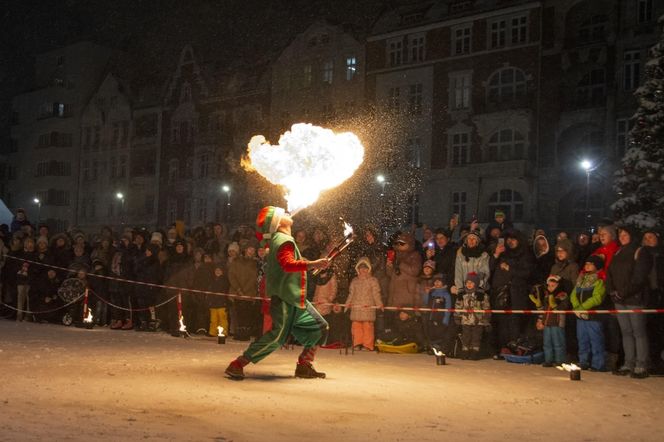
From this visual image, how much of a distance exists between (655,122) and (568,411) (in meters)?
16.2

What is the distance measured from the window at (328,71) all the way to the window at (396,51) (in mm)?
4276

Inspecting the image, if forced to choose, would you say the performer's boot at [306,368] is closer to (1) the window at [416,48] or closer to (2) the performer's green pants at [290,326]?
(2) the performer's green pants at [290,326]

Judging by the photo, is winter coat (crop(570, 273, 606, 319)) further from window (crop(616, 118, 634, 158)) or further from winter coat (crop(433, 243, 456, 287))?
window (crop(616, 118, 634, 158))

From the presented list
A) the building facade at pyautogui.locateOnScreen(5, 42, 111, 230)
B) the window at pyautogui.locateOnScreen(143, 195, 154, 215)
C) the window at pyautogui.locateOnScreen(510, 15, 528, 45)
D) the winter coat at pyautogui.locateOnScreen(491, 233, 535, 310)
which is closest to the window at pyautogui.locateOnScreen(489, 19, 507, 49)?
the window at pyautogui.locateOnScreen(510, 15, 528, 45)

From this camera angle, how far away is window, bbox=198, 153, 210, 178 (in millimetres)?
55500

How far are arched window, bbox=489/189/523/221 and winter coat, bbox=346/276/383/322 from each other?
24.8m

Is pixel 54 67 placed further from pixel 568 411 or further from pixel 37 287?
pixel 568 411

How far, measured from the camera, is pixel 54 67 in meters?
68.6

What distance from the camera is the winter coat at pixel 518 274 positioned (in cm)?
1389

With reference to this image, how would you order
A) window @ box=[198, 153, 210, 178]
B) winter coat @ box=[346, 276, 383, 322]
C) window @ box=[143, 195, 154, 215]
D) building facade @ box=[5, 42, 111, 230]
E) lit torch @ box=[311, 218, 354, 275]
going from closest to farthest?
lit torch @ box=[311, 218, 354, 275] < winter coat @ box=[346, 276, 383, 322] < window @ box=[198, 153, 210, 178] < window @ box=[143, 195, 154, 215] < building facade @ box=[5, 42, 111, 230]

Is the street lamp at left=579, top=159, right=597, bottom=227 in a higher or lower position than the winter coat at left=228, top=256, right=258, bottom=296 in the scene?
higher

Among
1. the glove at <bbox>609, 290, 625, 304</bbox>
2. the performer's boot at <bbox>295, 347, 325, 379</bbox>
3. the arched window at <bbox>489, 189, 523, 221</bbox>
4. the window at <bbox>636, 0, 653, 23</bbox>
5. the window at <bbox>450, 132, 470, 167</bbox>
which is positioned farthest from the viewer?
the window at <bbox>450, 132, 470, 167</bbox>

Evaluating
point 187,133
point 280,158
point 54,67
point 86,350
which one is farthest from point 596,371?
point 54,67

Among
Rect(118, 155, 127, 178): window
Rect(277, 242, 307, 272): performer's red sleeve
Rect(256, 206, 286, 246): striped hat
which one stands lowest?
Rect(277, 242, 307, 272): performer's red sleeve
